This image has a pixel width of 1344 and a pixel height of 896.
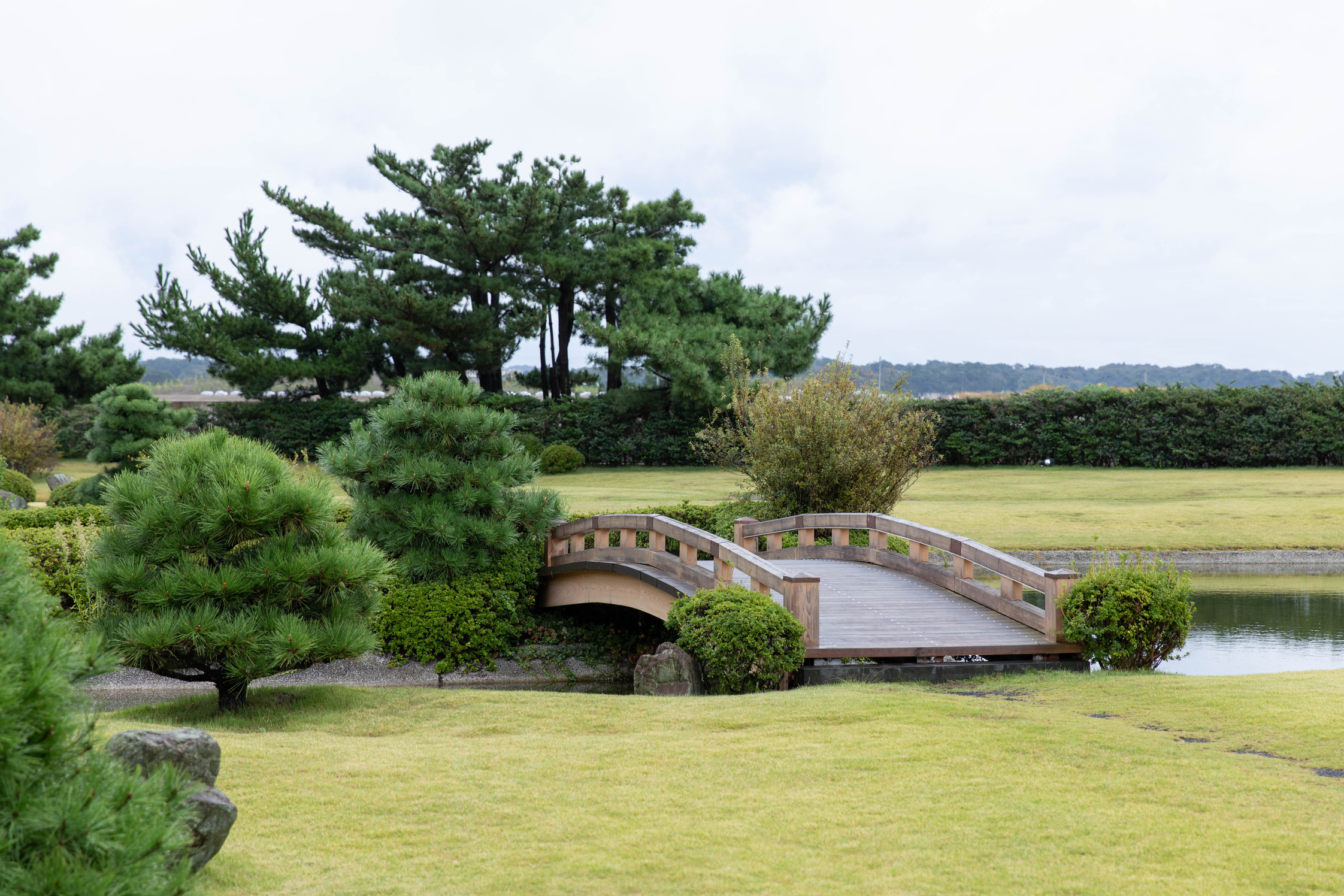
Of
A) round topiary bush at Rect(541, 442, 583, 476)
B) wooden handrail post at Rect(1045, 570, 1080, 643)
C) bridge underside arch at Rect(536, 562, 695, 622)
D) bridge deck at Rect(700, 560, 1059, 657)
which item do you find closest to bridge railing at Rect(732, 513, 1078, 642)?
wooden handrail post at Rect(1045, 570, 1080, 643)

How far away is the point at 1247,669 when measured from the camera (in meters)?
12.5

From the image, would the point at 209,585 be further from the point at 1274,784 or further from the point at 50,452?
the point at 50,452

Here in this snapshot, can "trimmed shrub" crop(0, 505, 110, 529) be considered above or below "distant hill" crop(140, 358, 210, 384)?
below

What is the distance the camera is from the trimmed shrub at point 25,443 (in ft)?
90.7

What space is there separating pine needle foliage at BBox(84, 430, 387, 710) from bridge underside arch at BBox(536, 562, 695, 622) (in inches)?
158

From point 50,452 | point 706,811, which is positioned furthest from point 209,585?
point 50,452

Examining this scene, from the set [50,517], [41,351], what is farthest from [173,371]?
[50,517]

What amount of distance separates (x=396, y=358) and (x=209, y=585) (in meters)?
29.5

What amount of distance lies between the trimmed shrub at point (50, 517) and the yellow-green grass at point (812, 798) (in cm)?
659

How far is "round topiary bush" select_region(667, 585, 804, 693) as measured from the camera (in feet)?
31.6

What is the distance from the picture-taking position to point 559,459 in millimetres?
34812

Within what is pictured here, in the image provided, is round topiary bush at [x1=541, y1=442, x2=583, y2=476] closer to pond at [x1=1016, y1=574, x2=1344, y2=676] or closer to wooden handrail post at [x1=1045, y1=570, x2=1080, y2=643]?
pond at [x1=1016, y1=574, x2=1344, y2=676]

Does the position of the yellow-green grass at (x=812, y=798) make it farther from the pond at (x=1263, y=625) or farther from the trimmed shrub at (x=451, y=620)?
the pond at (x=1263, y=625)

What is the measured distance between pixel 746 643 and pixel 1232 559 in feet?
45.7
